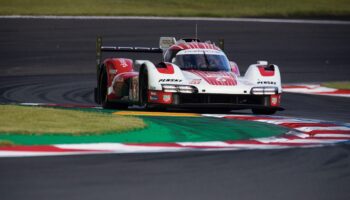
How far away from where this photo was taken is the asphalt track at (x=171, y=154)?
933 cm

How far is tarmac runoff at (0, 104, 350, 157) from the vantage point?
1185cm

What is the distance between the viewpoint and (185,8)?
158ft

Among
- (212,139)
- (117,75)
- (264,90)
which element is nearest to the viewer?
(212,139)

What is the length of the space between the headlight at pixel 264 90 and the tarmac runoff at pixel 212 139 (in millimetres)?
416

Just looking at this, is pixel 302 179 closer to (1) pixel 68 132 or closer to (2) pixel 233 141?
(2) pixel 233 141

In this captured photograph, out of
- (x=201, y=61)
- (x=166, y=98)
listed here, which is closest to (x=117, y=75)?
(x=201, y=61)

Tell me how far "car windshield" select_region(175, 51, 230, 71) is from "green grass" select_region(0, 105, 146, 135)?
2.96 meters

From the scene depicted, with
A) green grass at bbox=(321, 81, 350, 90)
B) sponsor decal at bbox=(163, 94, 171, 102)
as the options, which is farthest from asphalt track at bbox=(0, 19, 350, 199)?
sponsor decal at bbox=(163, 94, 171, 102)

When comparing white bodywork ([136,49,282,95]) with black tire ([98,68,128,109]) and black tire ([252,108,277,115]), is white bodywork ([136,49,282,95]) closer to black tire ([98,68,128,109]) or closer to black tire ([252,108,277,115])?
black tire ([252,108,277,115])

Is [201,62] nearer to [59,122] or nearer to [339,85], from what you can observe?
[59,122]

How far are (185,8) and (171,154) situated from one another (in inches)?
1447

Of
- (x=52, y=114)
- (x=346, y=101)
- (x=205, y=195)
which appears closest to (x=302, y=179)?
(x=205, y=195)

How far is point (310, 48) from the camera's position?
36406 millimetres

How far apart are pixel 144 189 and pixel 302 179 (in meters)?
1.65
